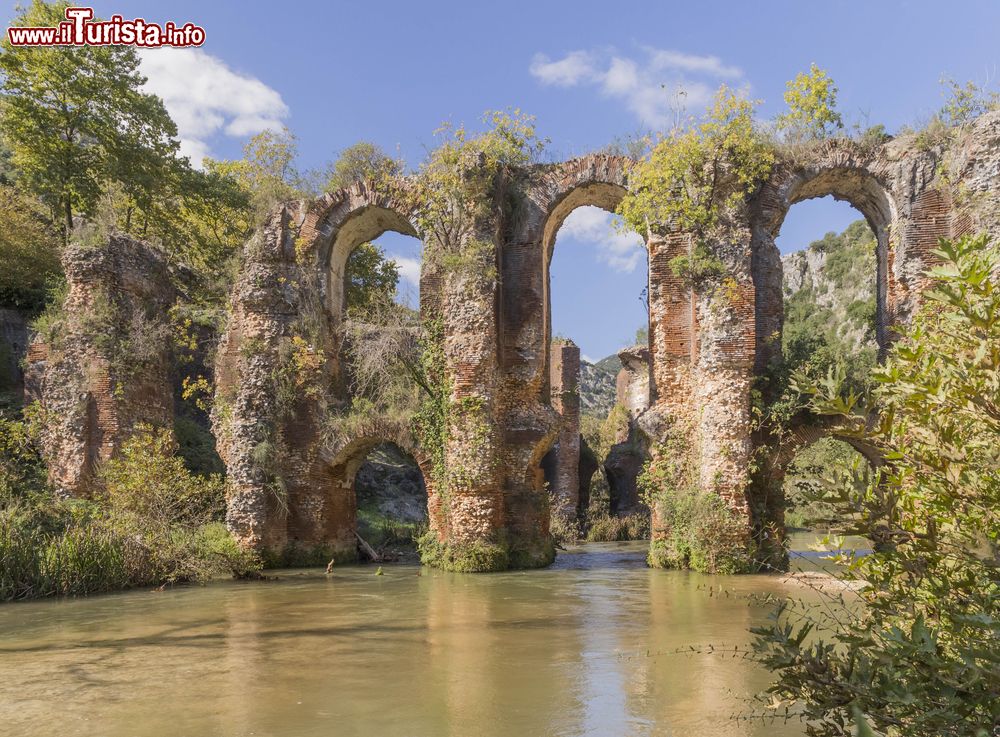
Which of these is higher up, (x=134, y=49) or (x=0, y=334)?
(x=134, y=49)

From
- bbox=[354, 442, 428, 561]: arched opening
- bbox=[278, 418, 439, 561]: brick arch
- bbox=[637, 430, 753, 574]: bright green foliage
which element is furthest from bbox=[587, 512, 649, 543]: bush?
bbox=[278, 418, 439, 561]: brick arch

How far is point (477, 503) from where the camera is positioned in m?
14.3

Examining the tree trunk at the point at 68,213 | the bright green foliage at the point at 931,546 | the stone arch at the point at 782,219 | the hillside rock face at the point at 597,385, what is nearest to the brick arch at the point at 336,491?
the stone arch at the point at 782,219

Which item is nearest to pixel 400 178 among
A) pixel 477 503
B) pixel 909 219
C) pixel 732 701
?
pixel 477 503

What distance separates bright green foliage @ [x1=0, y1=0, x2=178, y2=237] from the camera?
19.8m

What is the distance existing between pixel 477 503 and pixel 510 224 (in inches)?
234

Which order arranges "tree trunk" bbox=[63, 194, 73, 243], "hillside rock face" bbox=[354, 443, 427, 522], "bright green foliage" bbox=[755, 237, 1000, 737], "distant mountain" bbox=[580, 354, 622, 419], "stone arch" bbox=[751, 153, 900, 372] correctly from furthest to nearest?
"distant mountain" bbox=[580, 354, 622, 419]
"hillside rock face" bbox=[354, 443, 427, 522]
"tree trunk" bbox=[63, 194, 73, 243]
"stone arch" bbox=[751, 153, 900, 372]
"bright green foliage" bbox=[755, 237, 1000, 737]

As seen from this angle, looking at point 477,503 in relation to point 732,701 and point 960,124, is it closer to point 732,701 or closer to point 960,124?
point 732,701

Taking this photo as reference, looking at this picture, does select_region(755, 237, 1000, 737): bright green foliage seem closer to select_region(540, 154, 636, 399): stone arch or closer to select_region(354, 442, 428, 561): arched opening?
select_region(540, 154, 636, 399): stone arch

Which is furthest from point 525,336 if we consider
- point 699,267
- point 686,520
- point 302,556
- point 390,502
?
point 390,502

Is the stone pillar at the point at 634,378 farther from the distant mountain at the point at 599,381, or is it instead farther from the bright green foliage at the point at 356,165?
the distant mountain at the point at 599,381

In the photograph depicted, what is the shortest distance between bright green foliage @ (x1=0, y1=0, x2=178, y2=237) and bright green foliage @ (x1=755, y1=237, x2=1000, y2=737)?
22.2 metres

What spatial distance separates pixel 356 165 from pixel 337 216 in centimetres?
129

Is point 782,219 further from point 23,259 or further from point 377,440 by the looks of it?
point 23,259
